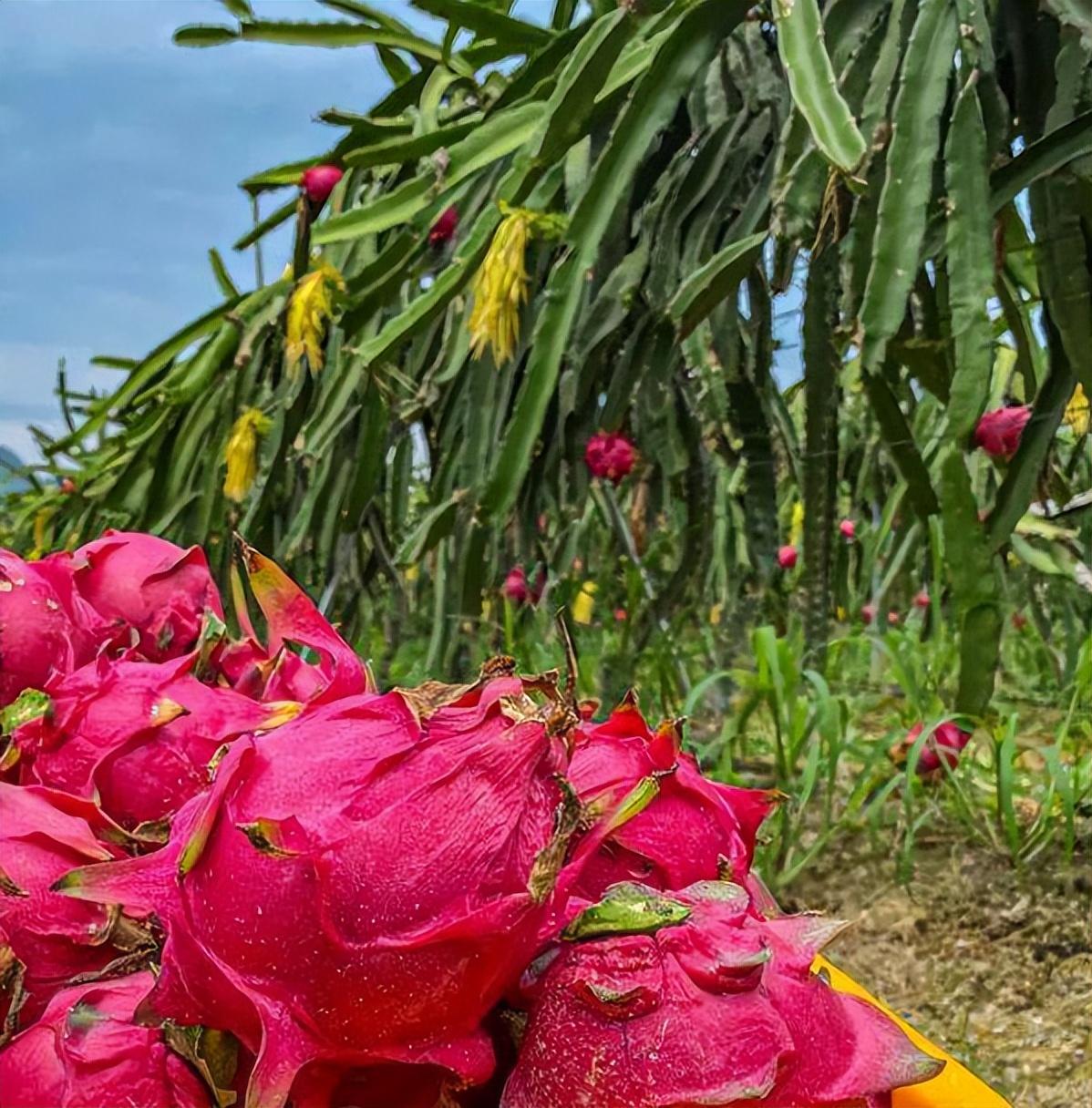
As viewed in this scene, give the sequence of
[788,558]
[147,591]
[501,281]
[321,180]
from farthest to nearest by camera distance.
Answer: [788,558]
[321,180]
[501,281]
[147,591]

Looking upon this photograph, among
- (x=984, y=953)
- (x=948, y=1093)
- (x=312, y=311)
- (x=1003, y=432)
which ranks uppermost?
(x=312, y=311)

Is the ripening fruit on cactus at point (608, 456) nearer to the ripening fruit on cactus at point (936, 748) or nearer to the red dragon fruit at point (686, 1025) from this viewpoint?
the ripening fruit on cactus at point (936, 748)

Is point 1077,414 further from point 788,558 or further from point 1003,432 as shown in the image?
point 1003,432

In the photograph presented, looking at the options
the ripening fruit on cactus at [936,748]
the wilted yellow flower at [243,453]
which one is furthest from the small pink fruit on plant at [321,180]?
the ripening fruit on cactus at [936,748]

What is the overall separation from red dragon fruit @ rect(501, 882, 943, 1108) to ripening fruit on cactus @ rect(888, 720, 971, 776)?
1.08m

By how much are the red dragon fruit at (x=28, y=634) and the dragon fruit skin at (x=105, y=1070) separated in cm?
14

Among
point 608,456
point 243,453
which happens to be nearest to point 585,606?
point 608,456

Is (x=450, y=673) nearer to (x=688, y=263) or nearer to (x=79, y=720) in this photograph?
(x=688, y=263)

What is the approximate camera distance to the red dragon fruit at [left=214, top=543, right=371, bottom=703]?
0.28 m

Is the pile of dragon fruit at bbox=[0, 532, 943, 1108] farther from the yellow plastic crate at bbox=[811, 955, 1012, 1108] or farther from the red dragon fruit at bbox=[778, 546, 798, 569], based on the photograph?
the red dragon fruit at bbox=[778, 546, 798, 569]

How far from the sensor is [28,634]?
36 cm

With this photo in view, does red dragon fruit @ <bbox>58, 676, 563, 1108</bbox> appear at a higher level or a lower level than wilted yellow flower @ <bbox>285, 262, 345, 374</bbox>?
lower

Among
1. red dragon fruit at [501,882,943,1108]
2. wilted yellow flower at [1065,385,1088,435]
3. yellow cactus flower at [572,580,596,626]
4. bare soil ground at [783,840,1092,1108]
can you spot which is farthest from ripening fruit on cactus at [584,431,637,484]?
red dragon fruit at [501,882,943,1108]

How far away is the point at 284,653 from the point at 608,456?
1.20 metres
